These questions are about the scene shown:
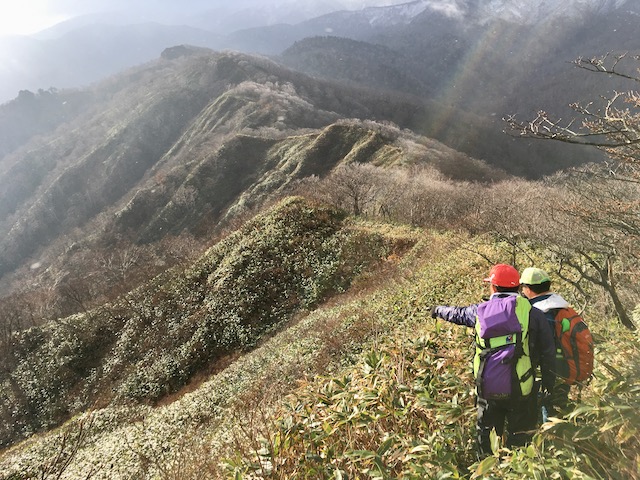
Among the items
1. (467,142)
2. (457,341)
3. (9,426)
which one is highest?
(457,341)

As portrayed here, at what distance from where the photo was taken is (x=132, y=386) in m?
21.8

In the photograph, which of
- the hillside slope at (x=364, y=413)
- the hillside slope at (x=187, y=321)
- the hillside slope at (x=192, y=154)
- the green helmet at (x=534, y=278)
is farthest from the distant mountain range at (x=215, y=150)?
the green helmet at (x=534, y=278)

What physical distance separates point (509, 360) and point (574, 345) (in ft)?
2.85

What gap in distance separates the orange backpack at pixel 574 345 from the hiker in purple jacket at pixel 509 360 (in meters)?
0.30

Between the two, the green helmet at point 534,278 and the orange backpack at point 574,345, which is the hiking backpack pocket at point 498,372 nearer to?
the orange backpack at point 574,345

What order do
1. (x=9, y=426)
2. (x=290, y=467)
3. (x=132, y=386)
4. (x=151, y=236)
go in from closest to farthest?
(x=290, y=467) < (x=132, y=386) < (x=9, y=426) < (x=151, y=236)

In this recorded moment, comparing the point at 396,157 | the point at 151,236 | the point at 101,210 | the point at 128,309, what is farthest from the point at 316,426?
the point at 101,210

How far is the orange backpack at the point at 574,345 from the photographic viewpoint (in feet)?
14.2

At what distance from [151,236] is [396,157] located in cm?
5479

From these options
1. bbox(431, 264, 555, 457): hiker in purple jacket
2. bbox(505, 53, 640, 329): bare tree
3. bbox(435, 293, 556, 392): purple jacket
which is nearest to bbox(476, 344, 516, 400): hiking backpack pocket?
bbox(431, 264, 555, 457): hiker in purple jacket

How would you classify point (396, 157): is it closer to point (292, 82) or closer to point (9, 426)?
point (9, 426)

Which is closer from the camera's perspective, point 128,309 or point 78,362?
point 78,362

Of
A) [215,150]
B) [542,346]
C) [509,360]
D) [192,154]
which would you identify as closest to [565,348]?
[542,346]

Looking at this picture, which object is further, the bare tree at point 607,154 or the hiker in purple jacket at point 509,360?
the bare tree at point 607,154
